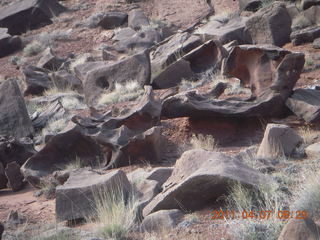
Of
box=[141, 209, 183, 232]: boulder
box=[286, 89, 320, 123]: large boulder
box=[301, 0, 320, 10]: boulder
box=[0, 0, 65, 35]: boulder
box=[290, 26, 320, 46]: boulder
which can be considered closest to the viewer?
box=[141, 209, 183, 232]: boulder

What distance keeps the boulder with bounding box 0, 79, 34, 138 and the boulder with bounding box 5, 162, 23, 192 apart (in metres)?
2.75

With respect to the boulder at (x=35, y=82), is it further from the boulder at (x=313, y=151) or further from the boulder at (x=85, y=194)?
the boulder at (x=313, y=151)

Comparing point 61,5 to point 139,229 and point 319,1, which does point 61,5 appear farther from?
point 139,229

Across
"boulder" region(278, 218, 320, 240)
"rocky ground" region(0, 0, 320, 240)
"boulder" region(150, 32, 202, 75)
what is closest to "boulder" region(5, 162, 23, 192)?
"rocky ground" region(0, 0, 320, 240)

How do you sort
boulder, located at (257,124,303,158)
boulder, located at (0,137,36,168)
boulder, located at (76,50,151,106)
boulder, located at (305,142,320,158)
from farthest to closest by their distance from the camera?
boulder, located at (76,50,151,106)
boulder, located at (0,137,36,168)
boulder, located at (257,124,303,158)
boulder, located at (305,142,320,158)

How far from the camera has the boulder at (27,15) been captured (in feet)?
85.6

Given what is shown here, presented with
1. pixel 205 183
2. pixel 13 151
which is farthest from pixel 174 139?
pixel 205 183

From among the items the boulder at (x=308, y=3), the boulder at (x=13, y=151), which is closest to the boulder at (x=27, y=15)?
the boulder at (x=308, y=3)

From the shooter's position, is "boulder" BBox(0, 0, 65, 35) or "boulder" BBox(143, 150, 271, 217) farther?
"boulder" BBox(0, 0, 65, 35)

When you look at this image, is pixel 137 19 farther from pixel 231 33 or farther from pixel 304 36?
pixel 304 36

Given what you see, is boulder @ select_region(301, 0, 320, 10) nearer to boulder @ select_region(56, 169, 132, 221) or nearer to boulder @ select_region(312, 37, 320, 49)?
boulder @ select_region(312, 37, 320, 49)

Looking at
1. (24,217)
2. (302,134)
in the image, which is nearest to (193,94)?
(302,134)
